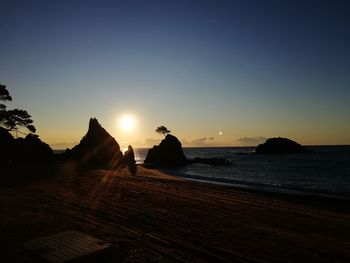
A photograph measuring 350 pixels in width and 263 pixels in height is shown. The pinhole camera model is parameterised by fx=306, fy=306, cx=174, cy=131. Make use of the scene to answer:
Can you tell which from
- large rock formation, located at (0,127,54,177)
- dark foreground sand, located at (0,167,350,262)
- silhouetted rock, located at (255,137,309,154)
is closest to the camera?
dark foreground sand, located at (0,167,350,262)

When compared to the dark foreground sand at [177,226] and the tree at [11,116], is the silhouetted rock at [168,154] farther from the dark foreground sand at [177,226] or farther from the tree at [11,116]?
the dark foreground sand at [177,226]

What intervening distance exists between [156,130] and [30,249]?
102 metres

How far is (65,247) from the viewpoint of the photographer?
780 centimetres

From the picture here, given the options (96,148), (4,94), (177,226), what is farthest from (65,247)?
(96,148)

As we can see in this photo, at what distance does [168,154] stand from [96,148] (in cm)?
2592

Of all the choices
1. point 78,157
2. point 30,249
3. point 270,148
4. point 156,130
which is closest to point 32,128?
point 78,157

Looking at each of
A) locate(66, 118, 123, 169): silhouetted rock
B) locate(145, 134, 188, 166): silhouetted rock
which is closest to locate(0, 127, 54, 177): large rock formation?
locate(66, 118, 123, 169): silhouetted rock

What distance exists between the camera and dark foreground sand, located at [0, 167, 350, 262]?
28.0ft

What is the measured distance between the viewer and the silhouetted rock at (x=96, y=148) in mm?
64062

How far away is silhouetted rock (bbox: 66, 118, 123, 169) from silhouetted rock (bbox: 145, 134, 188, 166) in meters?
19.3

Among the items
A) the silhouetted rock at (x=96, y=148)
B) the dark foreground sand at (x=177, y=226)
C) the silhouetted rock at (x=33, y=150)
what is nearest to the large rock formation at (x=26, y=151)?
the silhouetted rock at (x=33, y=150)

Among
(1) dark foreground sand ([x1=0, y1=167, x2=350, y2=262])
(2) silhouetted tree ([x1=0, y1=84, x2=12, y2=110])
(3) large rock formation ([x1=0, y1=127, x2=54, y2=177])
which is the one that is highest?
(2) silhouetted tree ([x1=0, y1=84, x2=12, y2=110])

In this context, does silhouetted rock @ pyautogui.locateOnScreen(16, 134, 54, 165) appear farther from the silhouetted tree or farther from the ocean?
the ocean

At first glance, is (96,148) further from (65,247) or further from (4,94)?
(65,247)
